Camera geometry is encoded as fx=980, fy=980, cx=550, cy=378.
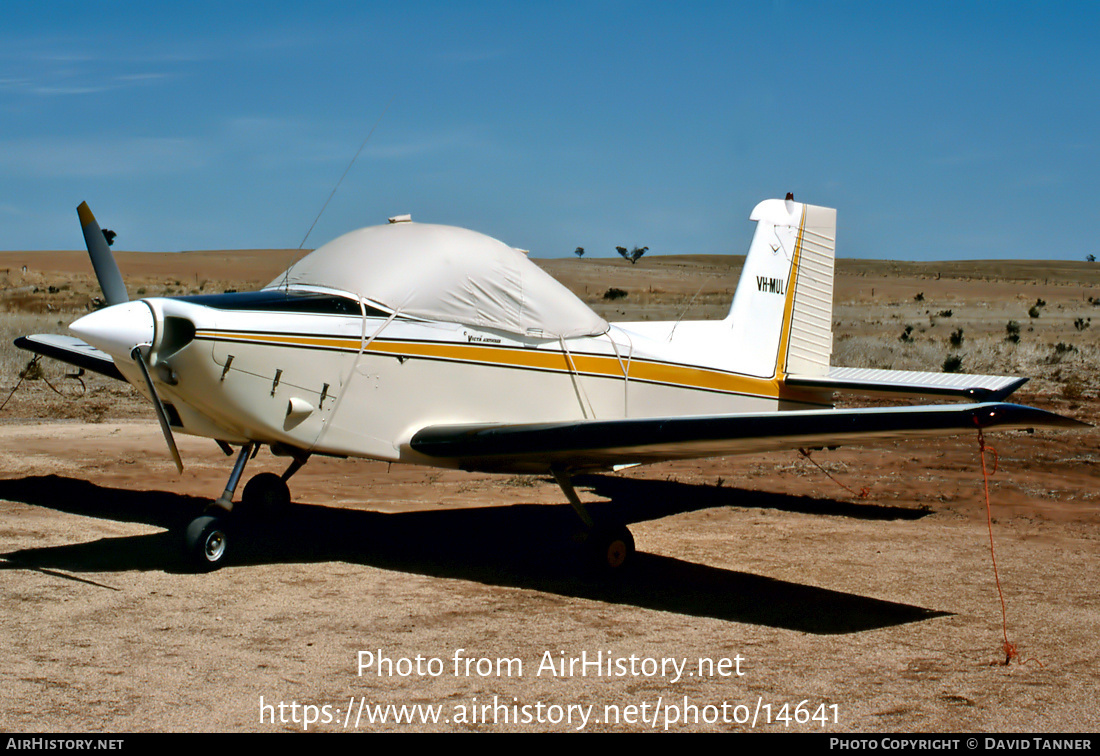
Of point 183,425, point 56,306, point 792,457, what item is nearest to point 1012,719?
point 183,425

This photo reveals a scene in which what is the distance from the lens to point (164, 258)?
107375 millimetres

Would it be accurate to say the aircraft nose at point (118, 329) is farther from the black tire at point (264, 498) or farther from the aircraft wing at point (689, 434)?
the black tire at point (264, 498)

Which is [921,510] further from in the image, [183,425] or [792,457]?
[183,425]

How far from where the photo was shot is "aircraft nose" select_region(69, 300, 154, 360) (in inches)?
261

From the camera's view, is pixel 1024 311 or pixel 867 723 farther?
pixel 1024 311

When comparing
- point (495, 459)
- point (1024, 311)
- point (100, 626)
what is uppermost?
point (1024, 311)

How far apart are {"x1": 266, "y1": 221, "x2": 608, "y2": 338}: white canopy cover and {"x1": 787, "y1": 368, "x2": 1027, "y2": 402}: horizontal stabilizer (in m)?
3.48

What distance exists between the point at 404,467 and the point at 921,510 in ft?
21.9

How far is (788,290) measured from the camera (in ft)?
37.2

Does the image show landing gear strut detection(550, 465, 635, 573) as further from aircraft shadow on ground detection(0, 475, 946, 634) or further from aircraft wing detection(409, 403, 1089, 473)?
aircraft wing detection(409, 403, 1089, 473)

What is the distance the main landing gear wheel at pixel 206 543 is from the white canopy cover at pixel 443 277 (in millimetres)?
1972

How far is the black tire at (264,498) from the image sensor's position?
9422mm

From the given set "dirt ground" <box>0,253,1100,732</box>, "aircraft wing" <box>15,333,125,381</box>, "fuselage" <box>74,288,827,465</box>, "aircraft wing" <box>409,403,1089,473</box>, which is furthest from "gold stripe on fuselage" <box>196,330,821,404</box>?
"aircraft wing" <box>15,333,125,381</box>

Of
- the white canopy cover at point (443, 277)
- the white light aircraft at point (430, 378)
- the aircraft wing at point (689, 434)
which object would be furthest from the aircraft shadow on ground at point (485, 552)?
the white canopy cover at point (443, 277)
